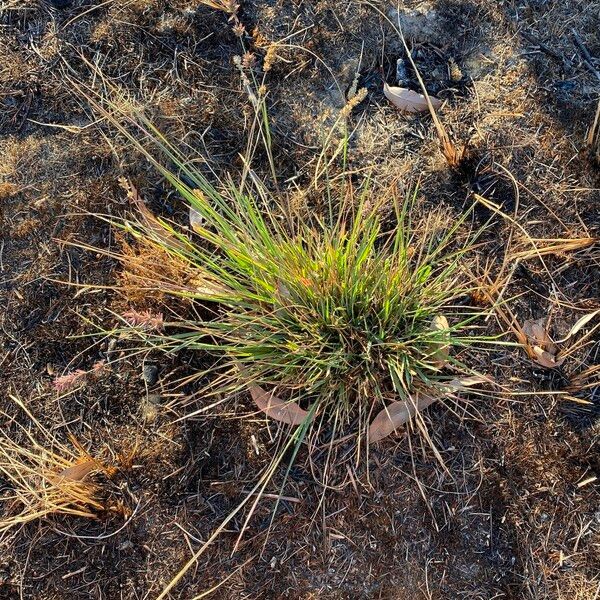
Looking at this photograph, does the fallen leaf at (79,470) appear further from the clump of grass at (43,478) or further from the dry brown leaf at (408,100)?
the dry brown leaf at (408,100)

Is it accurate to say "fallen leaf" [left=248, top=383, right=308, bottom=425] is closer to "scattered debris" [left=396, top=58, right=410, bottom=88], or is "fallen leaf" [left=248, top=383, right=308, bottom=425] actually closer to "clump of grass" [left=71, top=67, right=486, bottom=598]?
"clump of grass" [left=71, top=67, right=486, bottom=598]

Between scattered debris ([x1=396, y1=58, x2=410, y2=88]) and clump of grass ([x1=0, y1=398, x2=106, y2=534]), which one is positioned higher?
scattered debris ([x1=396, y1=58, x2=410, y2=88])

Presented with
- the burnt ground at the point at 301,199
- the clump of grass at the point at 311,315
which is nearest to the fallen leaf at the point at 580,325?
the burnt ground at the point at 301,199

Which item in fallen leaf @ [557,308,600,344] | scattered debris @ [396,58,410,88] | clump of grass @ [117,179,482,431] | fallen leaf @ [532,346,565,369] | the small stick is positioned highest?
scattered debris @ [396,58,410,88]

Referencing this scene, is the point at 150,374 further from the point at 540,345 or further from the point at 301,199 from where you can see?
the point at 540,345

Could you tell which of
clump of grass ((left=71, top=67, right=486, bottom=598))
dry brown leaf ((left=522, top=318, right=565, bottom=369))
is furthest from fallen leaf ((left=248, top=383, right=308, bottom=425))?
dry brown leaf ((left=522, top=318, right=565, bottom=369))

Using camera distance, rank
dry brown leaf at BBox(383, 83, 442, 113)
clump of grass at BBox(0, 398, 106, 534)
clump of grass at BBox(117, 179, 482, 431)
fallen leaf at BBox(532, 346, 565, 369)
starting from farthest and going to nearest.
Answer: dry brown leaf at BBox(383, 83, 442, 113) < fallen leaf at BBox(532, 346, 565, 369) < clump of grass at BBox(0, 398, 106, 534) < clump of grass at BBox(117, 179, 482, 431)
